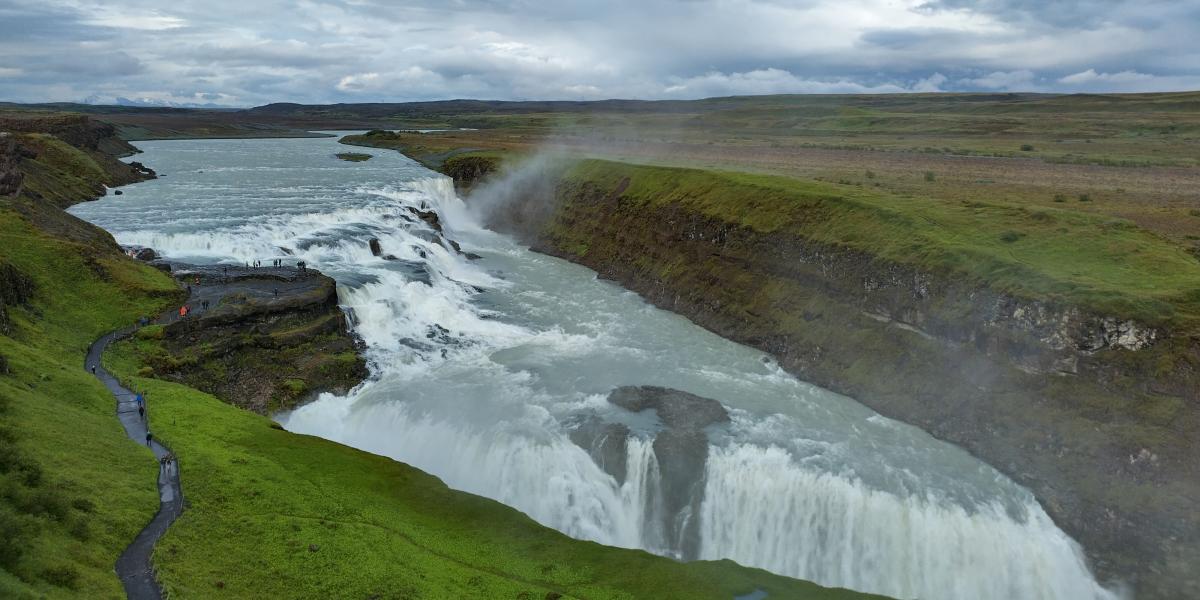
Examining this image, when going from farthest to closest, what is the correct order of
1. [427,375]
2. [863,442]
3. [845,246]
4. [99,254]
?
[845,246] → [99,254] → [427,375] → [863,442]

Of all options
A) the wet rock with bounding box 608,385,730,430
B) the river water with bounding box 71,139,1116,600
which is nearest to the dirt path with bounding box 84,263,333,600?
the river water with bounding box 71,139,1116,600

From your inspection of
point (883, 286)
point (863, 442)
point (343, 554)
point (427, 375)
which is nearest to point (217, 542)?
point (343, 554)

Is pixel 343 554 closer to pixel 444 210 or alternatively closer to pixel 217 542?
pixel 217 542

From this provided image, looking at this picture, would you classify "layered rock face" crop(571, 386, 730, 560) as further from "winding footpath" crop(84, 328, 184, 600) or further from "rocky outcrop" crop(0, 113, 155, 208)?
"rocky outcrop" crop(0, 113, 155, 208)

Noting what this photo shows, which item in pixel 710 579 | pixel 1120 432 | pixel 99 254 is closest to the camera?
pixel 710 579

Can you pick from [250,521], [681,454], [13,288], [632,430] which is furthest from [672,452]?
[13,288]

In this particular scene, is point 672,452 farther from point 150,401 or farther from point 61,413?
point 61,413

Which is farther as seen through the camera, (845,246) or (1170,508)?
(845,246)

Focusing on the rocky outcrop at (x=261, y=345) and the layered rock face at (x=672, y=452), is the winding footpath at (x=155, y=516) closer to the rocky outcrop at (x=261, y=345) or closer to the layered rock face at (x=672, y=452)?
the rocky outcrop at (x=261, y=345)

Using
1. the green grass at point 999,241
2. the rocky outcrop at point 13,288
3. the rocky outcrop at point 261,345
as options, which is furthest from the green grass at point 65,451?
the green grass at point 999,241
